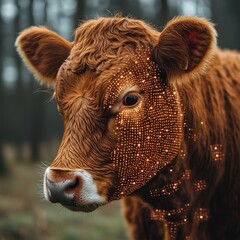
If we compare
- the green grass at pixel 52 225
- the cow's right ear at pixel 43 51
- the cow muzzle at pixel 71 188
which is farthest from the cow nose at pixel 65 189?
the green grass at pixel 52 225

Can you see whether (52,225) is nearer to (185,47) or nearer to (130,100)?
Result: (130,100)

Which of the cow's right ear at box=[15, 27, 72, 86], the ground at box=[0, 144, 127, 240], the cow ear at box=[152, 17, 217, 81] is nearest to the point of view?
the cow ear at box=[152, 17, 217, 81]

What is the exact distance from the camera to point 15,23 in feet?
71.1

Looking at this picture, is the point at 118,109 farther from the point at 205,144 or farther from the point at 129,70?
the point at 205,144

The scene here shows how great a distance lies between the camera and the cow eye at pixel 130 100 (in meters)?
3.48

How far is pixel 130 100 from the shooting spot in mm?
3490

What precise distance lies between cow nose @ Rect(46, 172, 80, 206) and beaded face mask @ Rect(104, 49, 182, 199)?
1.19 ft

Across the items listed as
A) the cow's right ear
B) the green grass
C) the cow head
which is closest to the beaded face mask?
the cow head

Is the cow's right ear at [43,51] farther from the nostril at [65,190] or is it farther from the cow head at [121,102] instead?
the nostril at [65,190]

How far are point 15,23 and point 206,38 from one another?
62.4 feet

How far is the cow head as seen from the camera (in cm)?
340

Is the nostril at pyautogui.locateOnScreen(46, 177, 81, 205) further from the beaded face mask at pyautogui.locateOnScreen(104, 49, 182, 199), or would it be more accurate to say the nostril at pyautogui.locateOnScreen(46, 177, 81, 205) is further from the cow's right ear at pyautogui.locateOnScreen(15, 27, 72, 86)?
the cow's right ear at pyautogui.locateOnScreen(15, 27, 72, 86)

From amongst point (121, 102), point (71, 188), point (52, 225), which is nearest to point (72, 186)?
point (71, 188)

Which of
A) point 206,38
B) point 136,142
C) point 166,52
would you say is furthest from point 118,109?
point 206,38
